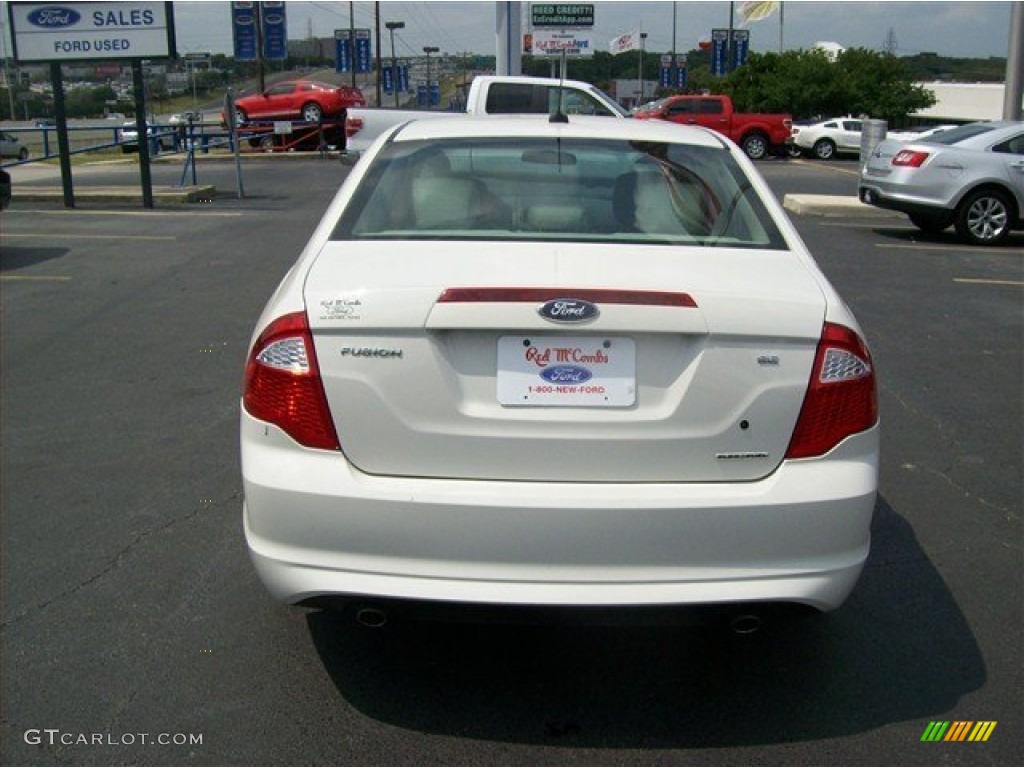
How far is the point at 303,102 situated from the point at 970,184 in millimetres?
23124

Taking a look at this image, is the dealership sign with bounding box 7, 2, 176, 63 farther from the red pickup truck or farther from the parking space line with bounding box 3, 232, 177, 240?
the red pickup truck

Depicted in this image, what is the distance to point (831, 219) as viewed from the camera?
54.6 ft

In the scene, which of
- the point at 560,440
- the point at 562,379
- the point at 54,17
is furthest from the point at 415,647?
the point at 54,17

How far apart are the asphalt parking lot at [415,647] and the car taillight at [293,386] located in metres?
0.89

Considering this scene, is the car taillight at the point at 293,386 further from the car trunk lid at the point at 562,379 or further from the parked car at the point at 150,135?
the parked car at the point at 150,135

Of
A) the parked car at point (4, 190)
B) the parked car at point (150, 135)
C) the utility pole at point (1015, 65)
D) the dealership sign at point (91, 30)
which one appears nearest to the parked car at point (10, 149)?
the parked car at point (150, 135)

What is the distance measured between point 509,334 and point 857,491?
1.06 metres

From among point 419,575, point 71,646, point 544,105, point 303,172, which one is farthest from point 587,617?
point 303,172

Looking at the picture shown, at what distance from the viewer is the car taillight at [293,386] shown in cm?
305

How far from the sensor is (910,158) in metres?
14.3

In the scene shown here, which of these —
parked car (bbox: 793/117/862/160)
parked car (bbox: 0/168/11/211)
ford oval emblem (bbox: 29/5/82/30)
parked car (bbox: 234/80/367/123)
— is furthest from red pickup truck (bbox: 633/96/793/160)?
parked car (bbox: 0/168/11/211)

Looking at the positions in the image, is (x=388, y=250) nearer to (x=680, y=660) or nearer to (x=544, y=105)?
(x=680, y=660)

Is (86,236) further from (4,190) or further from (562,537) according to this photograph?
(562,537)

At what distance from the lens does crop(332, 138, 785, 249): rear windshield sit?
11.9 ft
